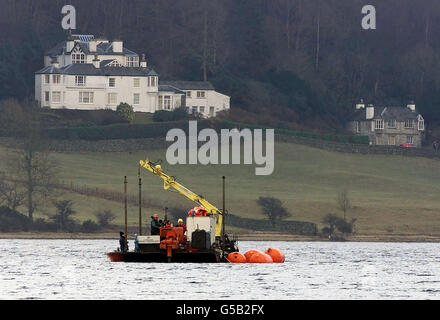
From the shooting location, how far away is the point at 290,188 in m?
183

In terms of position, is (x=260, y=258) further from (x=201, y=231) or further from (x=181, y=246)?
(x=181, y=246)

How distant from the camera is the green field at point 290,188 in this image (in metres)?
165

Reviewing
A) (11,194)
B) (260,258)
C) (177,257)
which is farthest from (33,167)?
(177,257)

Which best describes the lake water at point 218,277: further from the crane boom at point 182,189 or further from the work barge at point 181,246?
the crane boom at point 182,189

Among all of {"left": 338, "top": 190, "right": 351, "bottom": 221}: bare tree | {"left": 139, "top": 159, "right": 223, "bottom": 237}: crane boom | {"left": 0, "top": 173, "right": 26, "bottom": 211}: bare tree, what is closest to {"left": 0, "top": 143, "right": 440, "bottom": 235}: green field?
{"left": 338, "top": 190, "right": 351, "bottom": 221}: bare tree

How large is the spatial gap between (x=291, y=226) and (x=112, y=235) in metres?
18.3

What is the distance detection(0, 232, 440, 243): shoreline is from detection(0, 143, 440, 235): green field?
1300 mm

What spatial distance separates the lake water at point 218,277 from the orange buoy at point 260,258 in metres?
1.42

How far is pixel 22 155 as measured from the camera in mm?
180875

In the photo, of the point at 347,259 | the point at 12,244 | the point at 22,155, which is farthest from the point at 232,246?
the point at 22,155

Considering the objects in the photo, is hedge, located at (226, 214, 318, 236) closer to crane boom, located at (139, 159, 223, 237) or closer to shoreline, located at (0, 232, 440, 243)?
shoreline, located at (0, 232, 440, 243)

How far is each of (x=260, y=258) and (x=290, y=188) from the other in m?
71.7

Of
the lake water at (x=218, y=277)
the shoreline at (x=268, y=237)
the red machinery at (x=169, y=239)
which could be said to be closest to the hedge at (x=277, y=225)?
the shoreline at (x=268, y=237)
